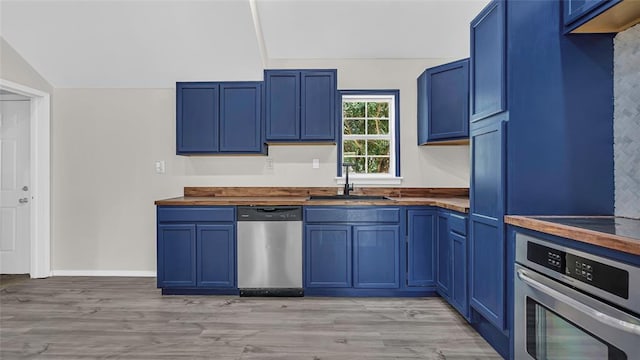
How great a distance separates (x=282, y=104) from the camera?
3607 mm

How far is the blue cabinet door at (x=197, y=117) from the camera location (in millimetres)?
3652

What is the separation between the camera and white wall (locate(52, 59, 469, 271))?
3947 millimetres

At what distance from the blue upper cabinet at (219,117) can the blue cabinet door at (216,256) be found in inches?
33.5

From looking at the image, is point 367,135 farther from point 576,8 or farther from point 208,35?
point 576,8

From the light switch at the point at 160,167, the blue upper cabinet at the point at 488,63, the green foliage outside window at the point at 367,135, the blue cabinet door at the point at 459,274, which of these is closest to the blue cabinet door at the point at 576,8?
the blue upper cabinet at the point at 488,63

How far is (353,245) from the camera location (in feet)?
10.8

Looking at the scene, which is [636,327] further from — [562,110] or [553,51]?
[553,51]

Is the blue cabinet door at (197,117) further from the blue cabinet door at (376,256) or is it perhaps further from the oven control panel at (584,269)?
the oven control panel at (584,269)

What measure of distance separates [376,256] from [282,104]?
1.73 m

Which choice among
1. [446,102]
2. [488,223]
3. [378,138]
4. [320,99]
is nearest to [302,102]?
[320,99]

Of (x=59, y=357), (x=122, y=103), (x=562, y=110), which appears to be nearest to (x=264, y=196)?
(x=122, y=103)

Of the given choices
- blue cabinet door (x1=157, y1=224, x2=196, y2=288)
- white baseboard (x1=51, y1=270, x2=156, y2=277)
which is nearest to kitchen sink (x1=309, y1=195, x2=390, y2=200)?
blue cabinet door (x1=157, y1=224, x2=196, y2=288)

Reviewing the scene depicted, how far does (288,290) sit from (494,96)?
90.6 inches

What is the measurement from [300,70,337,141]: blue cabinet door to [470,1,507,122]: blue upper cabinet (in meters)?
1.46
